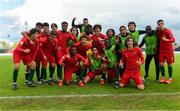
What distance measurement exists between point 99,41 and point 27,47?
2418 millimetres

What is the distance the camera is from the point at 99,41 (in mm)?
13227

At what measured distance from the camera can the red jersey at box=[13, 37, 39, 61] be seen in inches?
482

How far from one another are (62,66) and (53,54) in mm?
503

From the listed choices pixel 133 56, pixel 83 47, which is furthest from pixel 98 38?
pixel 133 56

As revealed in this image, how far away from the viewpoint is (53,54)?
13.3 meters

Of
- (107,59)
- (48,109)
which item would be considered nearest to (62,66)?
(107,59)

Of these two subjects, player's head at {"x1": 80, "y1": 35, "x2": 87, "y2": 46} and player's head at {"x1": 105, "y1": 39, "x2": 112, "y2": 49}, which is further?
player's head at {"x1": 80, "y1": 35, "x2": 87, "y2": 46}

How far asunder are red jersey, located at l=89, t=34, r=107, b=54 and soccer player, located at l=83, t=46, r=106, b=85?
0.47 ft

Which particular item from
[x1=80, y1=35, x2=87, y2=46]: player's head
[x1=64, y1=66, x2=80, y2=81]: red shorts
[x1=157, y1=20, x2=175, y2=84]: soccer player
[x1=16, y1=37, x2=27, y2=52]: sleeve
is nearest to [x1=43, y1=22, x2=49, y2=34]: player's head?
[x1=16, y1=37, x2=27, y2=52]: sleeve

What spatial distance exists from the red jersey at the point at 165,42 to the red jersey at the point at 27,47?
13.6ft

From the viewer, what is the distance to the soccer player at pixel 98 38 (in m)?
13.2

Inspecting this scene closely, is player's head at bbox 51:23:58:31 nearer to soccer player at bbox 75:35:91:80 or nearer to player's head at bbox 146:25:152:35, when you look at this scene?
soccer player at bbox 75:35:91:80

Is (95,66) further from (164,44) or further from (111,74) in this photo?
(164,44)

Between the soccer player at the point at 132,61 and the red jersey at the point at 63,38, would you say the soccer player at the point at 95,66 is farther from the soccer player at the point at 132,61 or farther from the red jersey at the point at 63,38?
the soccer player at the point at 132,61
